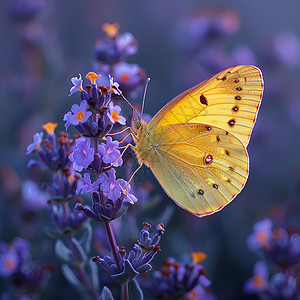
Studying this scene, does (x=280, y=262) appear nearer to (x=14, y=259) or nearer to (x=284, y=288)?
(x=284, y=288)

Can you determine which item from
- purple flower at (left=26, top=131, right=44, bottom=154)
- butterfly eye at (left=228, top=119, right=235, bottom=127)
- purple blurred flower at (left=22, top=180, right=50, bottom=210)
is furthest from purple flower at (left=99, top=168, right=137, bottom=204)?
purple blurred flower at (left=22, top=180, right=50, bottom=210)

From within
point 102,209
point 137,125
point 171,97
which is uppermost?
point 171,97

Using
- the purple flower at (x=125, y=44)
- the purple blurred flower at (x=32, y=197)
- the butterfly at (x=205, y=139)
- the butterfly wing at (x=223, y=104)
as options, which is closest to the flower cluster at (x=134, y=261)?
the butterfly at (x=205, y=139)

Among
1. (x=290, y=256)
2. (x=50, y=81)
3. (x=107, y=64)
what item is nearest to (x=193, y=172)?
(x=290, y=256)

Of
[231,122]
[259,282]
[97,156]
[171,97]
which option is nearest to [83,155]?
[97,156]

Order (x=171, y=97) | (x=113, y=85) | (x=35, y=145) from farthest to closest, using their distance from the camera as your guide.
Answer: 1. (x=171, y=97)
2. (x=35, y=145)
3. (x=113, y=85)

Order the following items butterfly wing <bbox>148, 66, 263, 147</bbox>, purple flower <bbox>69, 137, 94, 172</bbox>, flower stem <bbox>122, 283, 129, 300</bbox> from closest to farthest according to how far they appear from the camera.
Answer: purple flower <bbox>69, 137, 94, 172</bbox>
flower stem <bbox>122, 283, 129, 300</bbox>
butterfly wing <bbox>148, 66, 263, 147</bbox>

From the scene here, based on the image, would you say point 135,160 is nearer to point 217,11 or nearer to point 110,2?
point 217,11

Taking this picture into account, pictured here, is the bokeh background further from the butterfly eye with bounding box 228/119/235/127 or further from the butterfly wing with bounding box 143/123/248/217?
the butterfly eye with bounding box 228/119/235/127
